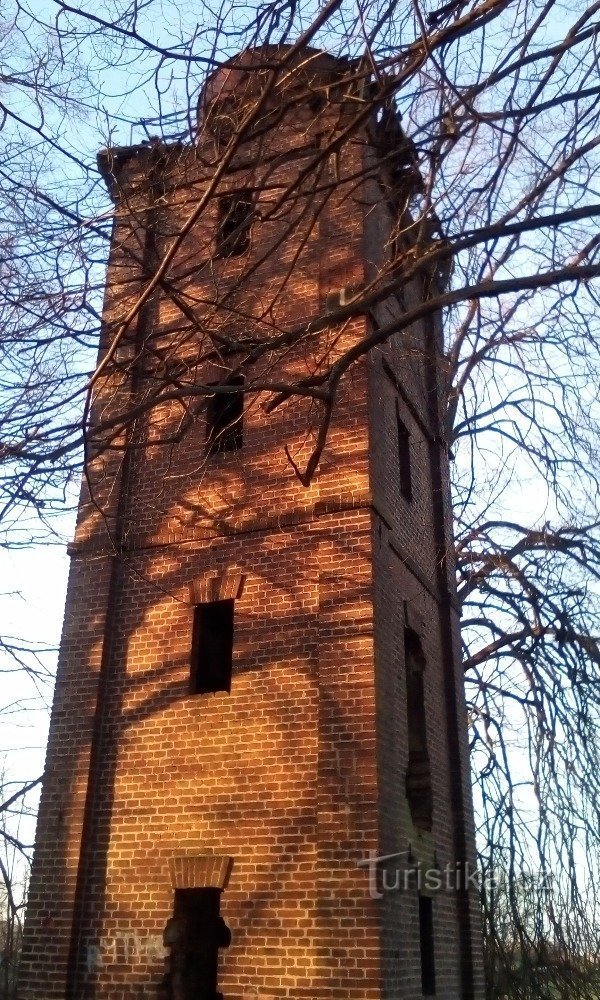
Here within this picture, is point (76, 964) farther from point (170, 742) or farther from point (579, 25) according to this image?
point (579, 25)

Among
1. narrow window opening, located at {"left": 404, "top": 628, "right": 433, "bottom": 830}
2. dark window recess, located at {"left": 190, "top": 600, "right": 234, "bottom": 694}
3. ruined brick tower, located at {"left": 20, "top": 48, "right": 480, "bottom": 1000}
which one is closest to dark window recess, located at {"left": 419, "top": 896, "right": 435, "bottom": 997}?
ruined brick tower, located at {"left": 20, "top": 48, "right": 480, "bottom": 1000}

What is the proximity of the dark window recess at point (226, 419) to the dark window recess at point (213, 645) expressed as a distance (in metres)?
1.87

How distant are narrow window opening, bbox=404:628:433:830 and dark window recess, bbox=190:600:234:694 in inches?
79.2

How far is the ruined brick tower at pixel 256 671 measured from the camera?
7.61 meters

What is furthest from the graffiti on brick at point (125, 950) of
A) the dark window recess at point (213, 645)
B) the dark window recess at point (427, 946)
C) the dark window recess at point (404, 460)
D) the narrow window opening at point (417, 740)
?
the dark window recess at point (404, 460)

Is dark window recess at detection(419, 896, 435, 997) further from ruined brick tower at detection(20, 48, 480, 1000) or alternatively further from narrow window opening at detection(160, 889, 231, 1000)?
narrow window opening at detection(160, 889, 231, 1000)

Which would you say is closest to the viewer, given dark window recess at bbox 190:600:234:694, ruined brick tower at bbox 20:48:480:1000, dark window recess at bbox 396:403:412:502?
ruined brick tower at bbox 20:48:480:1000

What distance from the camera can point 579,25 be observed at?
5.95 meters

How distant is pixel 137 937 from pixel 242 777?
173 cm

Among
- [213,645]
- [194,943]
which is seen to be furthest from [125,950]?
[213,645]

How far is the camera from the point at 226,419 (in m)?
11.0

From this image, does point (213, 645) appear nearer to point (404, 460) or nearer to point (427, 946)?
point (404, 460)

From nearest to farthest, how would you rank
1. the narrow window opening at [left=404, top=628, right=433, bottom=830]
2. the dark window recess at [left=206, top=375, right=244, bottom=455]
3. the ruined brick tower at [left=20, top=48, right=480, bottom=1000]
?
the ruined brick tower at [left=20, top=48, right=480, bottom=1000] → the narrow window opening at [left=404, top=628, right=433, bottom=830] → the dark window recess at [left=206, top=375, right=244, bottom=455]

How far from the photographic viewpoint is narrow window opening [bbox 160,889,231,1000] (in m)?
8.12
